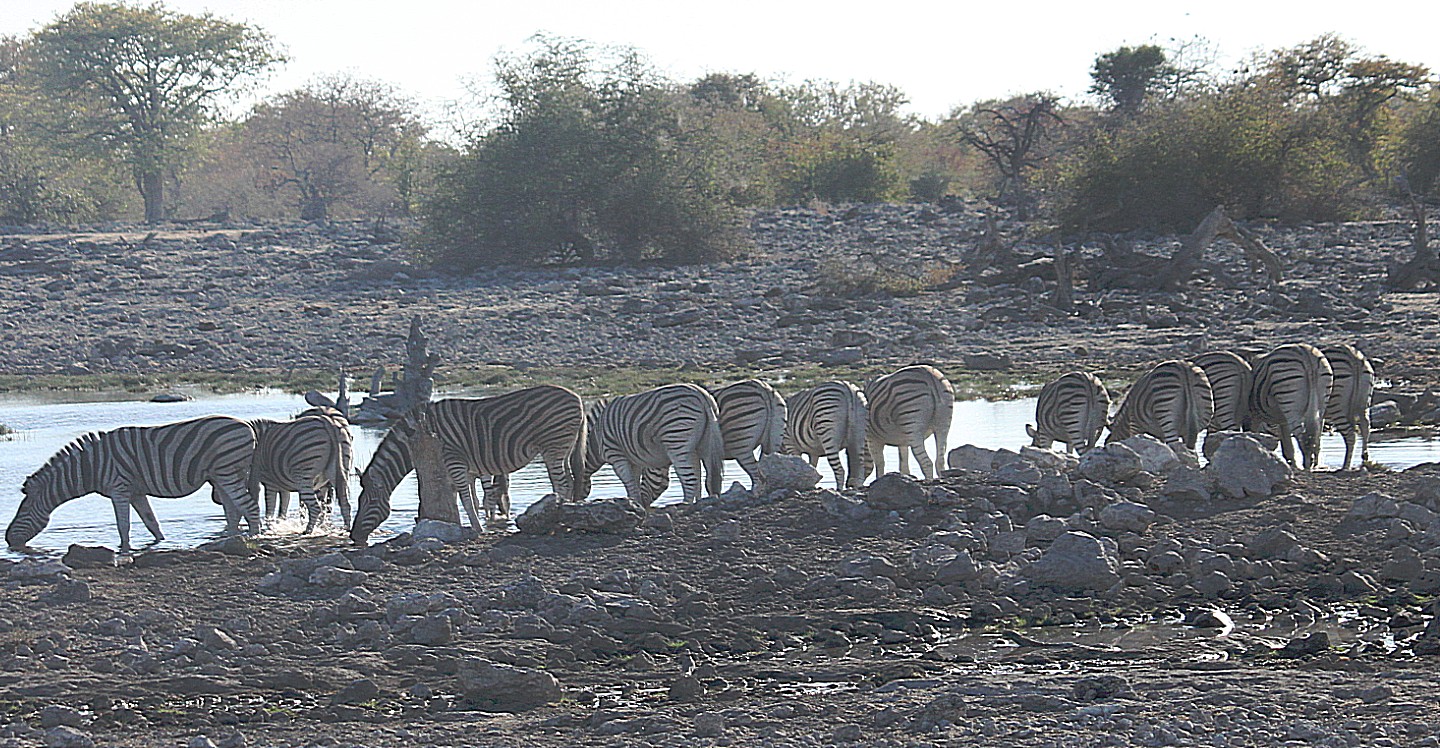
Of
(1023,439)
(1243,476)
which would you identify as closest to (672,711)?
(1243,476)

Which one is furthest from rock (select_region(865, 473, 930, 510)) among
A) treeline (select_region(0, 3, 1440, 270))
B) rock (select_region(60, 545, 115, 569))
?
treeline (select_region(0, 3, 1440, 270))

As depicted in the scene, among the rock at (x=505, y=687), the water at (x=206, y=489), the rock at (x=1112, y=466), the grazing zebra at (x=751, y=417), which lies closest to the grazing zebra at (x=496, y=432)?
the water at (x=206, y=489)

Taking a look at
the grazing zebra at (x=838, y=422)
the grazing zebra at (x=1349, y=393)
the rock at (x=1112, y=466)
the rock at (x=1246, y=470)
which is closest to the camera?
the rock at (x=1246, y=470)

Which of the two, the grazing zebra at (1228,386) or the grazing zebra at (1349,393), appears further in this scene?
the grazing zebra at (1349,393)

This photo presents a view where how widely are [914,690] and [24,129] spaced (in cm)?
Result: 4402

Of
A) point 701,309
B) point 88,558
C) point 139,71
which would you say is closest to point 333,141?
point 139,71

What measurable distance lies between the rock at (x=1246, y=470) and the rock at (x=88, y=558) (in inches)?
237

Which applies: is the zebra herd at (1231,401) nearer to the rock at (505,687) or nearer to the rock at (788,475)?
the rock at (788,475)

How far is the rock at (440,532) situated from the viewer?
8688 millimetres

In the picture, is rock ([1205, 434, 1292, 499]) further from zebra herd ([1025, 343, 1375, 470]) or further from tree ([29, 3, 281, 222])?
tree ([29, 3, 281, 222])

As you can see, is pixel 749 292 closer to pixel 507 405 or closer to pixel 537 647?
pixel 507 405

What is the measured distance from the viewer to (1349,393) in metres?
11.9

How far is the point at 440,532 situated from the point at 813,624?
261cm

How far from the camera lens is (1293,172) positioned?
2853cm
